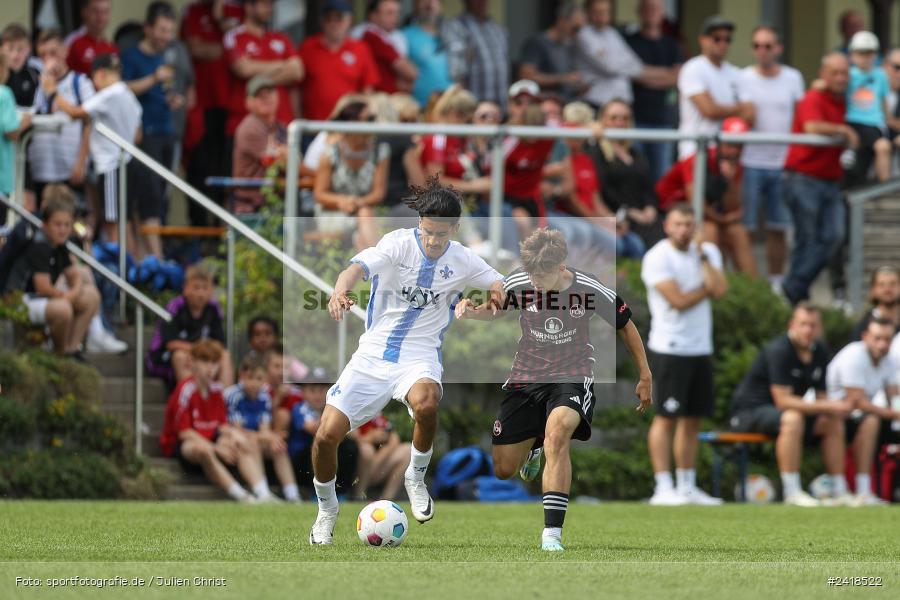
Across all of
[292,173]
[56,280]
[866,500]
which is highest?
[292,173]

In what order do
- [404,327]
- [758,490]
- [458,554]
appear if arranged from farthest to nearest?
[758,490]
[404,327]
[458,554]

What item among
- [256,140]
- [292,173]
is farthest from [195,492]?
[256,140]

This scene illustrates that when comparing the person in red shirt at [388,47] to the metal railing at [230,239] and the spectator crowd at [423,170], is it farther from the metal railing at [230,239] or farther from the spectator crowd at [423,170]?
the metal railing at [230,239]

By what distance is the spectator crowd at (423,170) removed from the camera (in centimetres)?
1633

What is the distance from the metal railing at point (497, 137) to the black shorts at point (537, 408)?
578 centimetres

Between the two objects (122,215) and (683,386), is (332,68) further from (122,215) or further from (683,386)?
(683,386)

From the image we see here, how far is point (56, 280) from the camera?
16234 mm

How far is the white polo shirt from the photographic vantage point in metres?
16.7

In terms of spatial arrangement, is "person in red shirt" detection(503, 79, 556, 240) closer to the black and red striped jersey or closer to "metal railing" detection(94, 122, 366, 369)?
"metal railing" detection(94, 122, 366, 369)

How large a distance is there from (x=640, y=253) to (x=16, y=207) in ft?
20.6

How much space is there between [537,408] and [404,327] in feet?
3.23

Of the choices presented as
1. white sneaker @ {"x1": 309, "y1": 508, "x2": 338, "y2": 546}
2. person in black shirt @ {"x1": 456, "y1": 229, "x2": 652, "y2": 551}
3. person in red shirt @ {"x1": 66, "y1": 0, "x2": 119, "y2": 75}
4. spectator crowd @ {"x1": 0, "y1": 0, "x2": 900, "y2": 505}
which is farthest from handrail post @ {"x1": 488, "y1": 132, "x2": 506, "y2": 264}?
white sneaker @ {"x1": 309, "y1": 508, "x2": 338, "y2": 546}

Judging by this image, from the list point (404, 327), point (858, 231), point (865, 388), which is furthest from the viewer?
point (858, 231)

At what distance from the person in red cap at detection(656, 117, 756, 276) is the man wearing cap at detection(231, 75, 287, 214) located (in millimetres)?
3953
